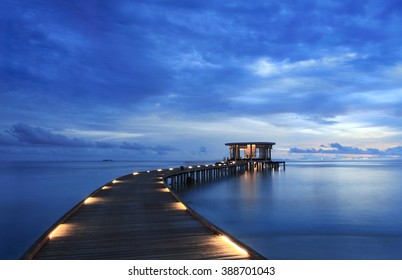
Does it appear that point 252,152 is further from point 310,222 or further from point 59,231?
point 59,231

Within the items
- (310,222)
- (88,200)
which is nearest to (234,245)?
(88,200)

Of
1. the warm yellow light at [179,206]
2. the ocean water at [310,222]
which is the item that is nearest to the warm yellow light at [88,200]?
the warm yellow light at [179,206]

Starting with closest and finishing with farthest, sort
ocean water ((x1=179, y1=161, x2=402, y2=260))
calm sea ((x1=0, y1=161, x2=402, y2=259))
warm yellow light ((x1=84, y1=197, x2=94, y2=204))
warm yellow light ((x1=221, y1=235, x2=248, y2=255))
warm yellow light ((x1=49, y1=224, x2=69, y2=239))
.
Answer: warm yellow light ((x1=221, y1=235, x2=248, y2=255)), warm yellow light ((x1=49, y1=224, x2=69, y2=239)), ocean water ((x1=179, y1=161, x2=402, y2=260)), calm sea ((x1=0, y1=161, x2=402, y2=259)), warm yellow light ((x1=84, y1=197, x2=94, y2=204))

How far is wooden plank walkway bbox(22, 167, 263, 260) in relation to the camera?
5.38 metres

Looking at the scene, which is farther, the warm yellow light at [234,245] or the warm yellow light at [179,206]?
the warm yellow light at [179,206]

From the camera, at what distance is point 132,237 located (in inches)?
256

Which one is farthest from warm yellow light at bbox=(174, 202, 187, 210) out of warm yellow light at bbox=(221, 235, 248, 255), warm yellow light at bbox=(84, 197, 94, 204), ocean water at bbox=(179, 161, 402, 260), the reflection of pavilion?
the reflection of pavilion

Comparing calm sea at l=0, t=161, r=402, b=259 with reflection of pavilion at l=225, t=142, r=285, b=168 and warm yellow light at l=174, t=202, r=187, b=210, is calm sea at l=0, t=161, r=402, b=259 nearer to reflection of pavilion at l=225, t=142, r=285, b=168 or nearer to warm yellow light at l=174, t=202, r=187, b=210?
warm yellow light at l=174, t=202, r=187, b=210

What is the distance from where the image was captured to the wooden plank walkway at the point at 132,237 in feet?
17.6

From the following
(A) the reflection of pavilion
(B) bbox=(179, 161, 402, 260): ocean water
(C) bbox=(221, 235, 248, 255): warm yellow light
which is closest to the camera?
(C) bbox=(221, 235, 248, 255): warm yellow light

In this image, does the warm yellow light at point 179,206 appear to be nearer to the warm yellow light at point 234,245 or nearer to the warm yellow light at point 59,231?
the warm yellow light at point 59,231

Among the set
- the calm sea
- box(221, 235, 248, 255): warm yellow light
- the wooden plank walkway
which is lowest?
the calm sea

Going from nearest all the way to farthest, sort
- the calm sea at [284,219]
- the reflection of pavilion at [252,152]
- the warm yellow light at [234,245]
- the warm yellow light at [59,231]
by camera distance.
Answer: the warm yellow light at [234,245], the warm yellow light at [59,231], the calm sea at [284,219], the reflection of pavilion at [252,152]
